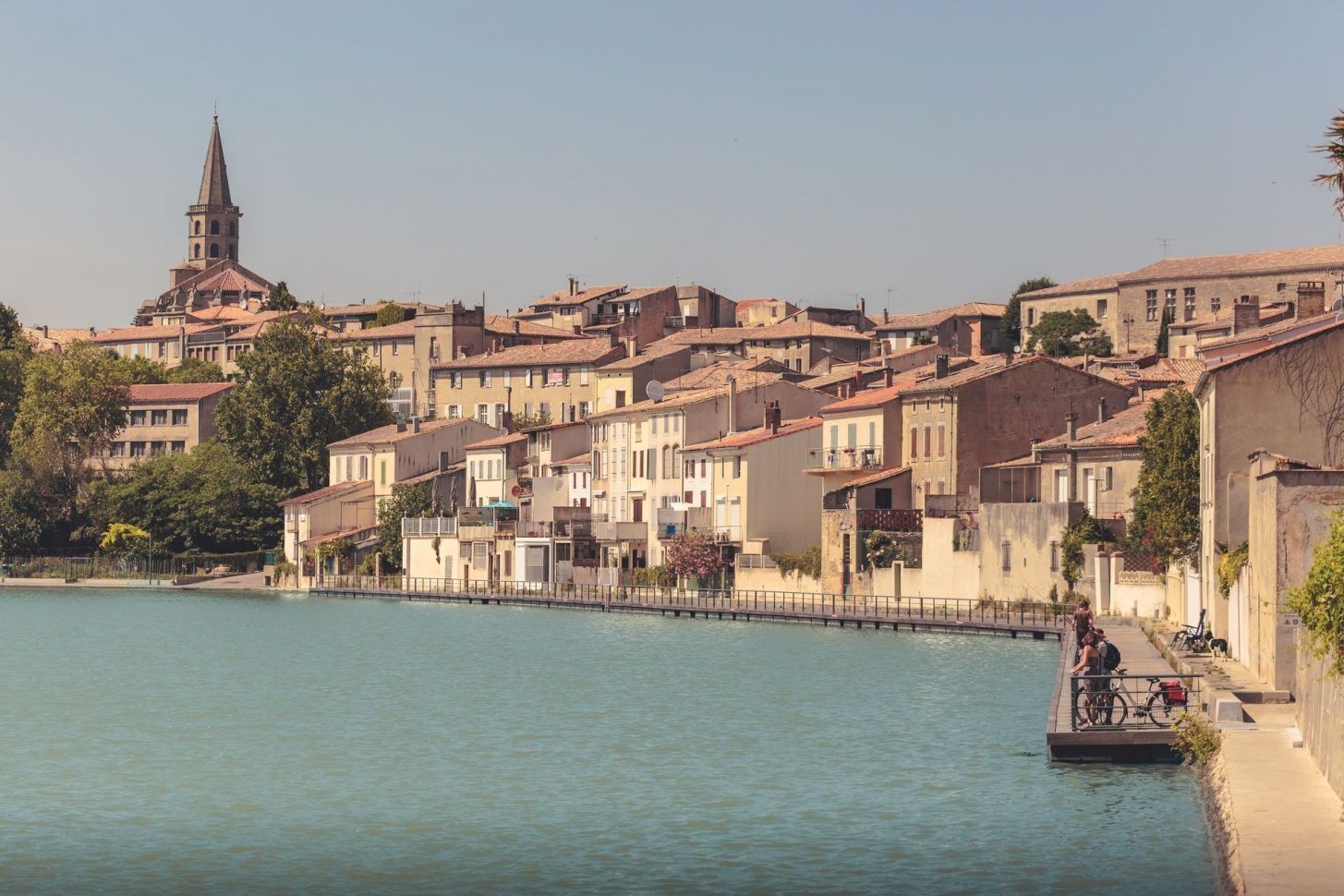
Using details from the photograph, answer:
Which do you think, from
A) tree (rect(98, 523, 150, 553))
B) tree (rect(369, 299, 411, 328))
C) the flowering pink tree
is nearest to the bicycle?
the flowering pink tree

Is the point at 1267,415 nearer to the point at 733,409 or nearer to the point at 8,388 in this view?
the point at 733,409

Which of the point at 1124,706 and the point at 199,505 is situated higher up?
the point at 199,505

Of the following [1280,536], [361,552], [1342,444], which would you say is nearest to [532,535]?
[361,552]

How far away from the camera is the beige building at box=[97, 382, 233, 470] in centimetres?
14188

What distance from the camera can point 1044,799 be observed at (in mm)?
29672

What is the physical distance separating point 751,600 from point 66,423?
206ft

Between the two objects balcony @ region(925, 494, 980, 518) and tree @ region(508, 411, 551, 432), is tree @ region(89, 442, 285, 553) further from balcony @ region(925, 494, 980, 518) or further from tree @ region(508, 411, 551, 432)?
balcony @ region(925, 494, 980, 518)

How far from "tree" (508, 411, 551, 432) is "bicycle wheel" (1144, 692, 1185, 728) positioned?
8694 centimetres

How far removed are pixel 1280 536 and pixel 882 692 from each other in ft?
54.1

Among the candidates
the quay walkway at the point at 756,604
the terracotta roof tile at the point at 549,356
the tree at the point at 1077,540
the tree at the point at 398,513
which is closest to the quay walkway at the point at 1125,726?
the quay walkway at the point at 756,604

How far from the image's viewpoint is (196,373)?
16162 centimetres

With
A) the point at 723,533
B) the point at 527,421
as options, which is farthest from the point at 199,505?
the point at 723,533

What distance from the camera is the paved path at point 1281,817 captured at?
63.4 feet

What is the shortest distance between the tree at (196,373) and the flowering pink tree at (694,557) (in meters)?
82.2
